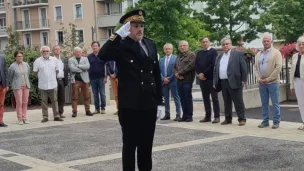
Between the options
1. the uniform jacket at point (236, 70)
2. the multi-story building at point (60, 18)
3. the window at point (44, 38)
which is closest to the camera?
the uniform jacket at point (236, 70)

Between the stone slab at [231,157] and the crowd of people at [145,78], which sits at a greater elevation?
the crowd of people at [145,78]

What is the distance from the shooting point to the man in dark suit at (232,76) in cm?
1023

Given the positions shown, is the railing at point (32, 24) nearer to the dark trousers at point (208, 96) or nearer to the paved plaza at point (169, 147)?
the paved plaza at point (169, 147)

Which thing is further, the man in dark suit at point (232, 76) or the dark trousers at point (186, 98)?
the dark trousers at point (186, 98)

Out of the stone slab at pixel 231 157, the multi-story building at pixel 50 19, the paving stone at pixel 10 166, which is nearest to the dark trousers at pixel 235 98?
the stone slab at pixel 231 157

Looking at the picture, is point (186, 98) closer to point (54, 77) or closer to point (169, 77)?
point (169, 77)

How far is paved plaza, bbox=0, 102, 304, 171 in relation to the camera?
6.71 meters

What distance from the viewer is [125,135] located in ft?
17.3

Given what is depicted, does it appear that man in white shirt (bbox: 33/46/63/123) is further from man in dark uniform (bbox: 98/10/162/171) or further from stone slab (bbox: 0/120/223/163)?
man in dark uniform (bbox: 98/10/162/171)

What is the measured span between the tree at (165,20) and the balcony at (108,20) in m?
24.7

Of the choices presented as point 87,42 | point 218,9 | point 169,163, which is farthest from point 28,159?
point 87,42

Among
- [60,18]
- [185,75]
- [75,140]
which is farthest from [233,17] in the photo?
[60,18]

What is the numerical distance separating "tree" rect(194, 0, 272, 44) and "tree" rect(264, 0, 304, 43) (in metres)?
0.86

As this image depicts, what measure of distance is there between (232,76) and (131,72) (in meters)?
5.34
